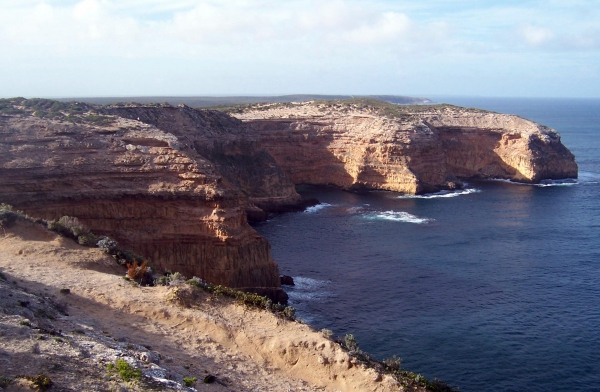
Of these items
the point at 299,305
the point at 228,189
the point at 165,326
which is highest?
the point at 228,189

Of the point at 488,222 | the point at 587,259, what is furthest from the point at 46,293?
the point at 488,222

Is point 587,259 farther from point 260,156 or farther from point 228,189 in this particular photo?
point 260,156

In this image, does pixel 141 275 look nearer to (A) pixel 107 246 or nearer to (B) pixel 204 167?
(A) pixel 107 246

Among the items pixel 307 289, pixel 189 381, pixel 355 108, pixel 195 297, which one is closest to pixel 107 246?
pixel 195 297

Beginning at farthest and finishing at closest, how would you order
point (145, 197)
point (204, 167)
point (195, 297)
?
point (204, 167), point (145, 197), point (195, 297)

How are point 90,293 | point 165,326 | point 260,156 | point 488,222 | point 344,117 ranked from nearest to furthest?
point 165,326 → point 90,293 → point 488,222 → point 260,156 → point 344,117

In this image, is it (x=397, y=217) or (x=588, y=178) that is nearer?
(x=397, y=217)

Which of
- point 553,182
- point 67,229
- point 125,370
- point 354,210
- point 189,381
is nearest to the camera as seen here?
point 125,370
